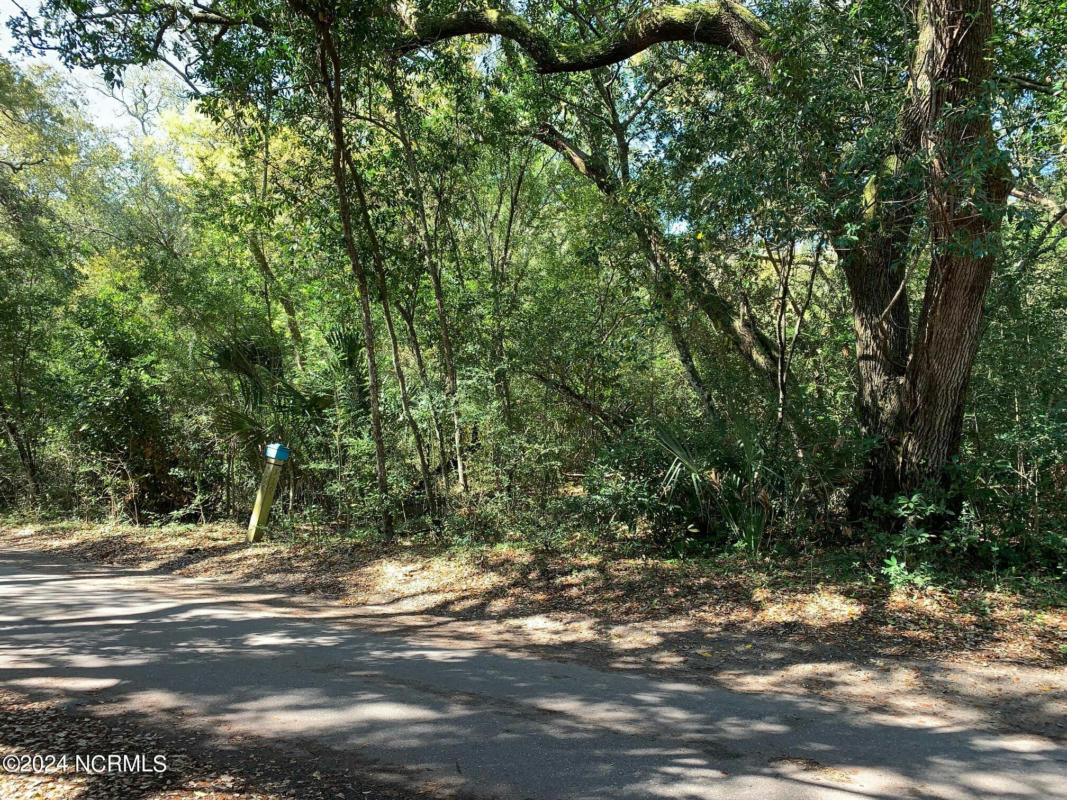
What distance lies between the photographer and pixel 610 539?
9641mm

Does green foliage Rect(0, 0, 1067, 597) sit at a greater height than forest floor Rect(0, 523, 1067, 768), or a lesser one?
greater

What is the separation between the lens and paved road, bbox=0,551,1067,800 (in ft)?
12.0

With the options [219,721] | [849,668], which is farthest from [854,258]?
[219,721]

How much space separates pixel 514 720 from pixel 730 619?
10.3ft

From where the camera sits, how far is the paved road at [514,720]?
144 inches

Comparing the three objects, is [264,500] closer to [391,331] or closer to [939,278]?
[391,331]

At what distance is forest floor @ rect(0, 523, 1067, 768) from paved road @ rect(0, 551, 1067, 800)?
1.77 feet

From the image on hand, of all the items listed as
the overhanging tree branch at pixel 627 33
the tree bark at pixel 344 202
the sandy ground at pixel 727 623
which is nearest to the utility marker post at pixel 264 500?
the sandy ground at pixel 727 623

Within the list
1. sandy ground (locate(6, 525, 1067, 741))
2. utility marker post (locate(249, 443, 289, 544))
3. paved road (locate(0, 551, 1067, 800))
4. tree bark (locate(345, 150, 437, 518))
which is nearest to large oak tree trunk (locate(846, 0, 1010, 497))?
sandy ground (locate(6, 525, 1067, 741))

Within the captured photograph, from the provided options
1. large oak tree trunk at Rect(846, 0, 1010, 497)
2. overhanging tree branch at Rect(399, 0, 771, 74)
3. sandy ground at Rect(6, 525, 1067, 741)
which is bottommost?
sandy ground at Rect(6, 525, 1067, 741)

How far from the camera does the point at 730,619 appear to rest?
22.2 feet

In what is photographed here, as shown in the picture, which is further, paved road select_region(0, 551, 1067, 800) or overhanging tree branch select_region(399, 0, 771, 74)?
overhanging tree branch select_region(399, 0, 771, 74)

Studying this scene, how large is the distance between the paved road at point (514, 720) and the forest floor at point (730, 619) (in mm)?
540

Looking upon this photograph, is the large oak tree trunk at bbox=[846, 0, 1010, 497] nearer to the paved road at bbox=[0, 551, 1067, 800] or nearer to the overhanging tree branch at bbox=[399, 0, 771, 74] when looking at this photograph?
the overhanging tree branch at bbox=[399, 0, 771, 74]
